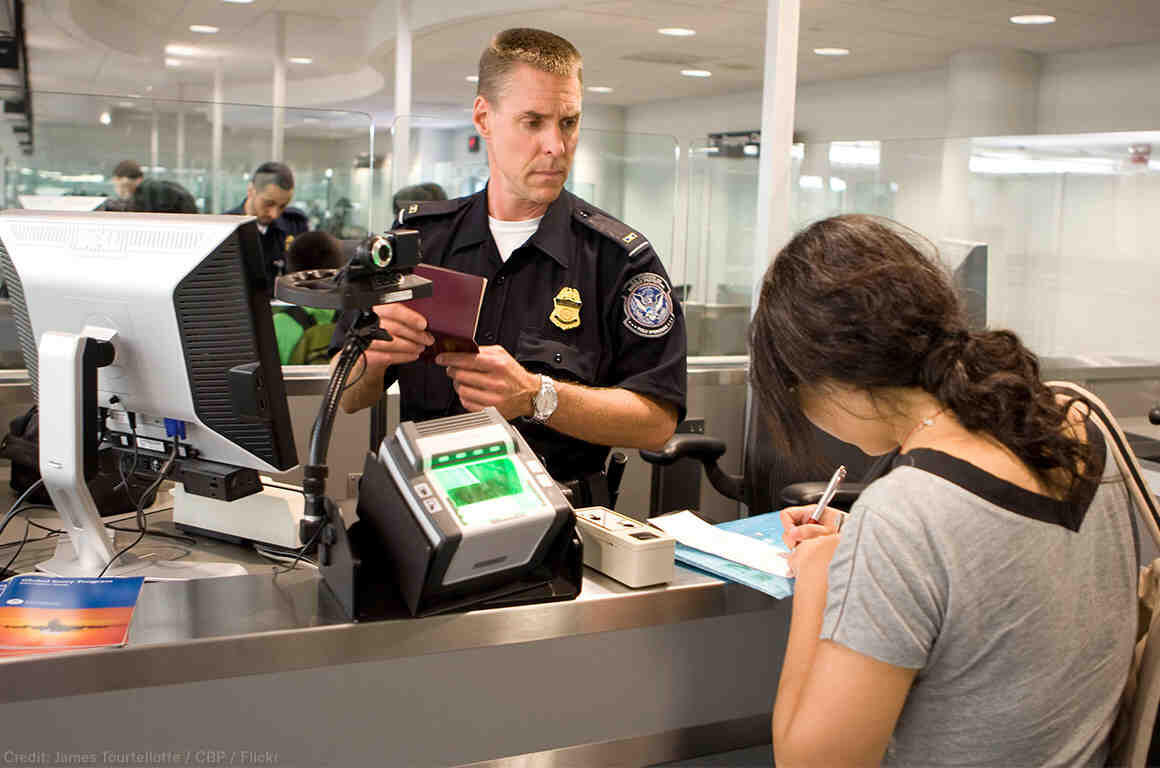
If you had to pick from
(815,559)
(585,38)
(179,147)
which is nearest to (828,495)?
(815,559)

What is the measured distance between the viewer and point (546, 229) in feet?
6.88

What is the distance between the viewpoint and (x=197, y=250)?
1441 mm

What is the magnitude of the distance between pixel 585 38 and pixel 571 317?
6817 millimetres

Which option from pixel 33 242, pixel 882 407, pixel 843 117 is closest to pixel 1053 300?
pixel 882 407

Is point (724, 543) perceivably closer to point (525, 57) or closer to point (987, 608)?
point (987, 608)

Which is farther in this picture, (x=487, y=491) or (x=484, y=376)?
(x=484, y=376)

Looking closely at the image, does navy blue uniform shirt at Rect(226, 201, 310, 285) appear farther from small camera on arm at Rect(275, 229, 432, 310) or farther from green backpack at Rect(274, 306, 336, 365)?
small camera on arm at Rect(275, 229, 432, 310)

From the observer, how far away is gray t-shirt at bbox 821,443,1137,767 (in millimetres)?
1066

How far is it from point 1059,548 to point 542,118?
1.25 metres

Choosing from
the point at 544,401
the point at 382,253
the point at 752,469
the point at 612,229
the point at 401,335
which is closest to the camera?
the point at 382,253

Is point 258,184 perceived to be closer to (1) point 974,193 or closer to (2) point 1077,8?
(1) point 974,193

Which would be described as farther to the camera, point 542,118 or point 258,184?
point 258,184

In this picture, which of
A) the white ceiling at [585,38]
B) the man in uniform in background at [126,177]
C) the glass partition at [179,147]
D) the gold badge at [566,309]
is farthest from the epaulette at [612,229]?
the white ceiling at [585,38]

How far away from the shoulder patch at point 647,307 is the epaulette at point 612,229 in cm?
6
